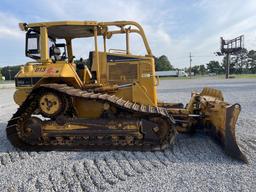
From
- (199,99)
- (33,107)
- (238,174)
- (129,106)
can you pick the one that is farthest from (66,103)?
(238,174)

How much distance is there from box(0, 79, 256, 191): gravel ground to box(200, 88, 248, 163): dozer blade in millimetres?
191

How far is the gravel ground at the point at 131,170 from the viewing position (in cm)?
380

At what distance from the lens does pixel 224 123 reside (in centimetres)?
511

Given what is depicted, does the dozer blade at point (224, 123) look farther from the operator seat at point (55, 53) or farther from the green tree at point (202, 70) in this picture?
the green tree at point (202, 70)

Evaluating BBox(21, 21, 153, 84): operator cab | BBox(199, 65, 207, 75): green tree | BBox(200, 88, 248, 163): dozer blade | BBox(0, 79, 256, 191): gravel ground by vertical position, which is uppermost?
BBox(199, 65, 207, 75): green tree

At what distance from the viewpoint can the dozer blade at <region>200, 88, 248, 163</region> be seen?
4.84 m

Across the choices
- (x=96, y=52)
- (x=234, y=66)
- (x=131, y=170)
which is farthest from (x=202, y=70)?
(x=131, y=170)

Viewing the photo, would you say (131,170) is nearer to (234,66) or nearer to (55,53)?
(55,53)

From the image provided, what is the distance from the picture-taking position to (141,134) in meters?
5.39

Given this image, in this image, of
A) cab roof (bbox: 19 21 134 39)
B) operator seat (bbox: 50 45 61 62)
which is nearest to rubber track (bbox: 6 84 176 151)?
operator seat (bbox: 50 45 61 62)

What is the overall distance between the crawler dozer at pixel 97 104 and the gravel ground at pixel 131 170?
1.15 ft

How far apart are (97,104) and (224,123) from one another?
2.84 meters

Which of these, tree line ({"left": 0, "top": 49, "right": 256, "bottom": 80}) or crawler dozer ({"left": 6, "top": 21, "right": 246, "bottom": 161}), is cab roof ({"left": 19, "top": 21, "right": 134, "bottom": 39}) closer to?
crawler dozer ({"left": 6, "top": 21, "right": 246, "bottom": 161})

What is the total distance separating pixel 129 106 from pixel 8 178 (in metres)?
2.66
